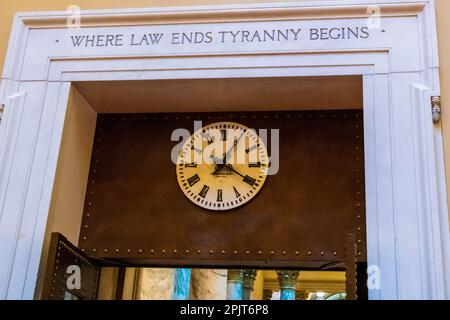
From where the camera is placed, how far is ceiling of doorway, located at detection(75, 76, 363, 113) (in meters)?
5.02

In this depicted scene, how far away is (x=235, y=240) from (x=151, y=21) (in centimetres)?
179

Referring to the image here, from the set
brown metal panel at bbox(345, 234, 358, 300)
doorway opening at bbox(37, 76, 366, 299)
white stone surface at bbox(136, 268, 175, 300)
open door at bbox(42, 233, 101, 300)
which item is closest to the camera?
brown metal panel at bbox(345, 234, 358, 300)

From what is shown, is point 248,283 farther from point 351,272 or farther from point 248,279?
point 351,272

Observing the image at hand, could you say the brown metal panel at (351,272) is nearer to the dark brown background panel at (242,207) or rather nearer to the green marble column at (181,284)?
the dark brown background panel at (242,207)

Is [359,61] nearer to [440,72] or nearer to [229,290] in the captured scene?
[440,72]

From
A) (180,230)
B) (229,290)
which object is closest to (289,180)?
(180,230)

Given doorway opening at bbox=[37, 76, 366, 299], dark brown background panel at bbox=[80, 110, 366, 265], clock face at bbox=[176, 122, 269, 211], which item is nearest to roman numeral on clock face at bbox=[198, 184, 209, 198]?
clock face at bbox=[176, 122, 269, 211]

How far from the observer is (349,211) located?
5.04 meters

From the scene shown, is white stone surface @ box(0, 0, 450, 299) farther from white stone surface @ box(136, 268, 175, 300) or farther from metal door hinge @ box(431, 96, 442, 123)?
white stone surface @ box(136, 268, 175, 300)

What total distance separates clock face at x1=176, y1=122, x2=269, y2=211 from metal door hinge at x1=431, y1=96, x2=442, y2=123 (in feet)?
4.42

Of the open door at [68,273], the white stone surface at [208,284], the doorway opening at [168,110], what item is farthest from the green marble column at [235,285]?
the open door at [68,273]

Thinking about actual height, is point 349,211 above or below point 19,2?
below

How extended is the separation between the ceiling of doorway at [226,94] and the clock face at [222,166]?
0.76 ft
